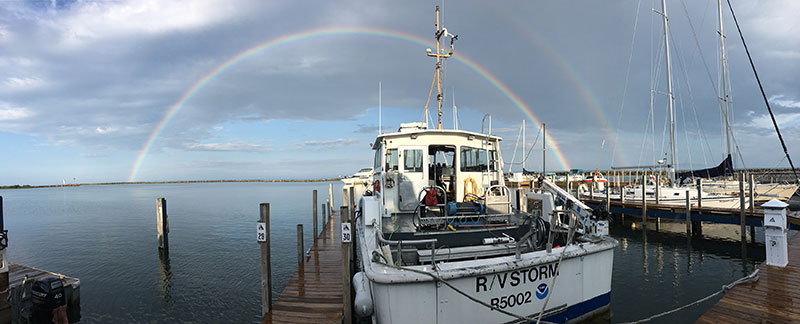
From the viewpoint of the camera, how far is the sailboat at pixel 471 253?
Answer: 4629mm

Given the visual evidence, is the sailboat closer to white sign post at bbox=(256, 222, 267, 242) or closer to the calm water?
white sign post at bbox=(256, 222, 267, 242)

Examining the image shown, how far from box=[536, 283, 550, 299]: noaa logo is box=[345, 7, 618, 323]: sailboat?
0.05 ft

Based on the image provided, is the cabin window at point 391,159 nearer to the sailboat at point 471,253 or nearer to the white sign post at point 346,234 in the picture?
the sailboat at point 471,253

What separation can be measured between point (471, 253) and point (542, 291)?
3.63ft

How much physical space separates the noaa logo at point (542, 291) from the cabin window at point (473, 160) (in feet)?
15.3

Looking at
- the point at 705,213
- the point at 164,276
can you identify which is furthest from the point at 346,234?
the point at 705,213

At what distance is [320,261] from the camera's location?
10883 mm

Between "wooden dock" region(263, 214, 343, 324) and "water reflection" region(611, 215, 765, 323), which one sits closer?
"wooden dock" region(263, 214, 343, 324)

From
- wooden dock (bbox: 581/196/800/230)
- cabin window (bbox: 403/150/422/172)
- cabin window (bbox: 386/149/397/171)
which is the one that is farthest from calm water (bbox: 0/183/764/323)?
cabin window (bbox: 403/150/422/172)

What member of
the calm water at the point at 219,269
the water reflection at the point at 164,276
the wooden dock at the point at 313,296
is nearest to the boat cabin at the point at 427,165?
the wooden dock at the point at 313,296

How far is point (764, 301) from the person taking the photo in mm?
5367

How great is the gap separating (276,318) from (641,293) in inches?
355

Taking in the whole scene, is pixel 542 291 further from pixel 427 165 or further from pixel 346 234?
pixel 427 165

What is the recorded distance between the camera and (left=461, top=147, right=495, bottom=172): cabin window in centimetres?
969
